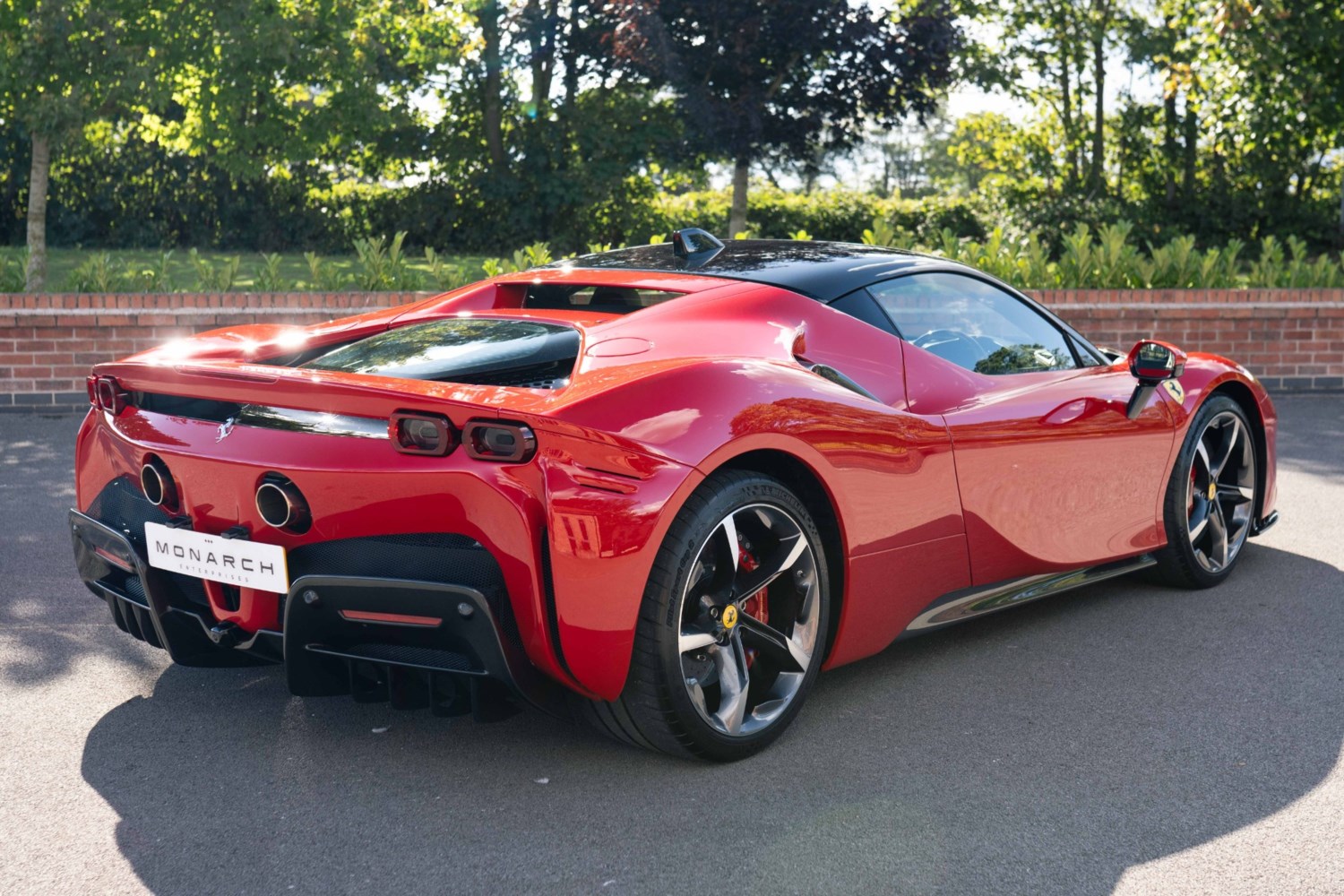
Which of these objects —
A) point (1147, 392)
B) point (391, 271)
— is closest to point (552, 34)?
point (391, 271)

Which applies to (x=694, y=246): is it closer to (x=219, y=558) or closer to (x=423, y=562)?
(x=423, y=562)

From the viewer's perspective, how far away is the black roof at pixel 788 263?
13.0ft

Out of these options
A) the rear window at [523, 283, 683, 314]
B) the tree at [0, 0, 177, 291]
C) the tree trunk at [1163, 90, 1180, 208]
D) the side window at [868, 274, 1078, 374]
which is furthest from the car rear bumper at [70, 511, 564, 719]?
the tree trunk at [1163, 90, 1180, 208]

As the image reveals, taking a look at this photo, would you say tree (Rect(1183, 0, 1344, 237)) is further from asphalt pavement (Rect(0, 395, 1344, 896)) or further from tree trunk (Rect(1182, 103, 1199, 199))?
asphalt pavement (Rect(0, 395, 1344, 896))

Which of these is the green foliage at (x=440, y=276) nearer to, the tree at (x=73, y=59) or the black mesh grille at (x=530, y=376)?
the tree at (x=73, y=59)

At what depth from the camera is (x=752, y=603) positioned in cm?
344

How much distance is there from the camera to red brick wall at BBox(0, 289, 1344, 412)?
9578 millimetres

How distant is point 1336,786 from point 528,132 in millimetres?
21023

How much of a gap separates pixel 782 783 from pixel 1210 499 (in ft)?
8.60

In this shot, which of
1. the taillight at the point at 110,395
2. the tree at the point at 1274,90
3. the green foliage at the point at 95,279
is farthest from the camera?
the tree at the point at 1274,90

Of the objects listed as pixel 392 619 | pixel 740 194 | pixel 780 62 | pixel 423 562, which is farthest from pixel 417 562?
pixel 740 194

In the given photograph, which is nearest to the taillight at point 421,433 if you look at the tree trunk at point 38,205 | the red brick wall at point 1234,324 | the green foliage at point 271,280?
the green foliage at point 271,280

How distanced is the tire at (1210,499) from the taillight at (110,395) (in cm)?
352

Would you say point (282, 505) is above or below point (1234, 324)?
below
